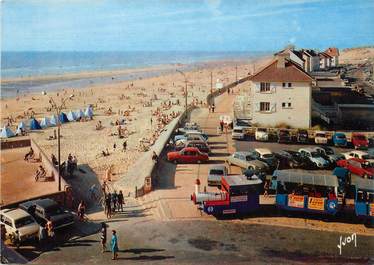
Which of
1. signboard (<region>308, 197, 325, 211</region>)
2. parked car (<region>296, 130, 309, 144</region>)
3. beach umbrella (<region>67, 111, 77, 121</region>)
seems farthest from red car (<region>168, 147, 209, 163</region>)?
beach umbrella (<region>67, 111, 77, 121</region>)

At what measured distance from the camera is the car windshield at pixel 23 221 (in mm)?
19281

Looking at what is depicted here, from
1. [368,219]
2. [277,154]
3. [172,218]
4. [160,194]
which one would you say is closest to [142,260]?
[172,218]

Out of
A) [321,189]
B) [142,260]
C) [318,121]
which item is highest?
[318,121]

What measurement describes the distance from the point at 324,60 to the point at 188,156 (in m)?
51.4

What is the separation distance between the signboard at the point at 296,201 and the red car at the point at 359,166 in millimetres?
8002

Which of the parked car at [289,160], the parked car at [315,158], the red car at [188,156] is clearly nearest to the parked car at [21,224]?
the red car at [188,156]

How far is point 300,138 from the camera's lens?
36.7 meters

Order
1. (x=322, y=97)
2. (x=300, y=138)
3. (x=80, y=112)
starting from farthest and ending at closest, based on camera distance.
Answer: (x=80, y=112), (x=322, y=97), (x=300, y=138)

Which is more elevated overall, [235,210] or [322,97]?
[322,97]

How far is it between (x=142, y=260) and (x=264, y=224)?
20.6ft

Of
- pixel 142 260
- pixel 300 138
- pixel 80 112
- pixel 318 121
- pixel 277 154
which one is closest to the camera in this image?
pixel 142 260

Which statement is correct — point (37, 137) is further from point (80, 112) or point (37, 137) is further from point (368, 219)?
point (368, 219)

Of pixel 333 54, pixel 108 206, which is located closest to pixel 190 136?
pixel 108 206

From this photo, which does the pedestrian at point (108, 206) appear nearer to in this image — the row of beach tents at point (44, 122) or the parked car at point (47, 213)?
the parked car at point (47, 213)
